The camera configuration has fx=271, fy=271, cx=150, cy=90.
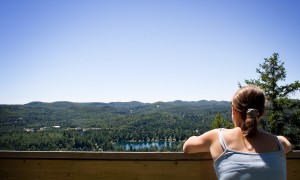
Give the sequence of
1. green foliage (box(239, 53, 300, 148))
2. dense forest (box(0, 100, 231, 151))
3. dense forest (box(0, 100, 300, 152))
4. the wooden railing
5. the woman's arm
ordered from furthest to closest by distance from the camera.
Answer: dense forest (box(0, 100, 231, 151))
dense forest (box(0, 100, 300, 152))
green foliage (box(239, 53, 300, 148))
the wooden railing
the woman's arm

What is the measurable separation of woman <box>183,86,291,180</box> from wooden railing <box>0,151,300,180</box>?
18.7 inches

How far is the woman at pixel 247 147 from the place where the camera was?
132 cm

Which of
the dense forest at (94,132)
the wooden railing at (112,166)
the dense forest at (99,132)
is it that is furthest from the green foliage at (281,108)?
the dense forest at (94,132)

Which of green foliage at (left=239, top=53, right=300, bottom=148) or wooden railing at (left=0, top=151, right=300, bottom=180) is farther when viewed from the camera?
green foliage at (left=239, top=53, right=300, bottom=148)

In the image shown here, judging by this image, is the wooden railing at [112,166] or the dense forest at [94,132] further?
the dense forest at [94,132]

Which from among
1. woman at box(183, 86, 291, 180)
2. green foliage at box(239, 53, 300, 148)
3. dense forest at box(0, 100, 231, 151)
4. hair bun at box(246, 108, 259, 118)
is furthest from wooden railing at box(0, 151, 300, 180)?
dense forest at box(0, 100, 231, 151)

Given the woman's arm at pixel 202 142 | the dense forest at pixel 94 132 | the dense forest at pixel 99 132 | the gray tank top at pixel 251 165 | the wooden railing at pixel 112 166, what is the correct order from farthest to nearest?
1. the dense forest at pixel 94 132
2. the dense forest at pixel 99 132
3. the wooden railing at pixel 112 166
4. the woman's arm at pixel 202 142
5. the gray tank top at pixel 251 165

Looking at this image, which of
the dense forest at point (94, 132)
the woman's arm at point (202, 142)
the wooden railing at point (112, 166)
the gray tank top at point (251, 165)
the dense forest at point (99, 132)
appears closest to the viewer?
the gray tank top at point (251, 165)

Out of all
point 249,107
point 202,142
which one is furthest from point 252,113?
point 202,142

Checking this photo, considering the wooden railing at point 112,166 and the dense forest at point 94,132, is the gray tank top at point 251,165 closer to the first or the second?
the wooden railing at point 112,166

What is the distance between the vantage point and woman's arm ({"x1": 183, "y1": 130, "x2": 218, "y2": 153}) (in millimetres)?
1497

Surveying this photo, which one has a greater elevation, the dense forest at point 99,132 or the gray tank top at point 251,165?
the gray tank top at point 251,165

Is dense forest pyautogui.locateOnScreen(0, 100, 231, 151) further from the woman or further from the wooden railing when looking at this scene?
the woman

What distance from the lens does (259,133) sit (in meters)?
1.45
